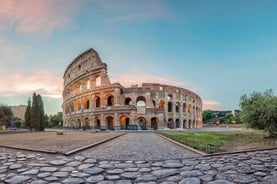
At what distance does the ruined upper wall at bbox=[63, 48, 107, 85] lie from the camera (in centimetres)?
5045

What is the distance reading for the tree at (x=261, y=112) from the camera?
1586 centimetres

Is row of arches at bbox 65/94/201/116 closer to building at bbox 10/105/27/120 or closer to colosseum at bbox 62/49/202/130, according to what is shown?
colosseum at bbox 62/49/202/130

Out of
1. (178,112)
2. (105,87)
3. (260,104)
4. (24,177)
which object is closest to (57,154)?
(24,177)

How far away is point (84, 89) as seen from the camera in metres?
53.2

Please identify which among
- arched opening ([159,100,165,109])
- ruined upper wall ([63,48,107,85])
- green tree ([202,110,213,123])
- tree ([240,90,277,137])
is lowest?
green tree ([202,110,213,123])

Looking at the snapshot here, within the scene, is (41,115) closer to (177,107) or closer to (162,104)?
(162,104)

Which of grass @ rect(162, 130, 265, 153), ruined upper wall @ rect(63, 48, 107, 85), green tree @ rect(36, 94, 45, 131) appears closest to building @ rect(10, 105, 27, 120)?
ruined upper wall @ rect(63, 48, 107, 85)

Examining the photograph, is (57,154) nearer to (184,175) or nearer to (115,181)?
(115,181)

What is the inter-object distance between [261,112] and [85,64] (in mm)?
45356

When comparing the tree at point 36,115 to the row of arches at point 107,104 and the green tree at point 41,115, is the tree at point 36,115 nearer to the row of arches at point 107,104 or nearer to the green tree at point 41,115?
the green tree at point 41,115

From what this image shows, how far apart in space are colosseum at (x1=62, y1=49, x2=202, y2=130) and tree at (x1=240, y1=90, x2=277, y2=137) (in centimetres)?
2503

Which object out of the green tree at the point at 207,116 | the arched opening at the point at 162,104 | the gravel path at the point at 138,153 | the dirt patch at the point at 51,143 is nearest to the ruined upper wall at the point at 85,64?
the arched opening at the point at 162,104

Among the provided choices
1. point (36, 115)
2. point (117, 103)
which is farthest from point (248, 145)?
point (36, 115)

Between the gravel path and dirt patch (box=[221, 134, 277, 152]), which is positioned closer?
the gravel path
